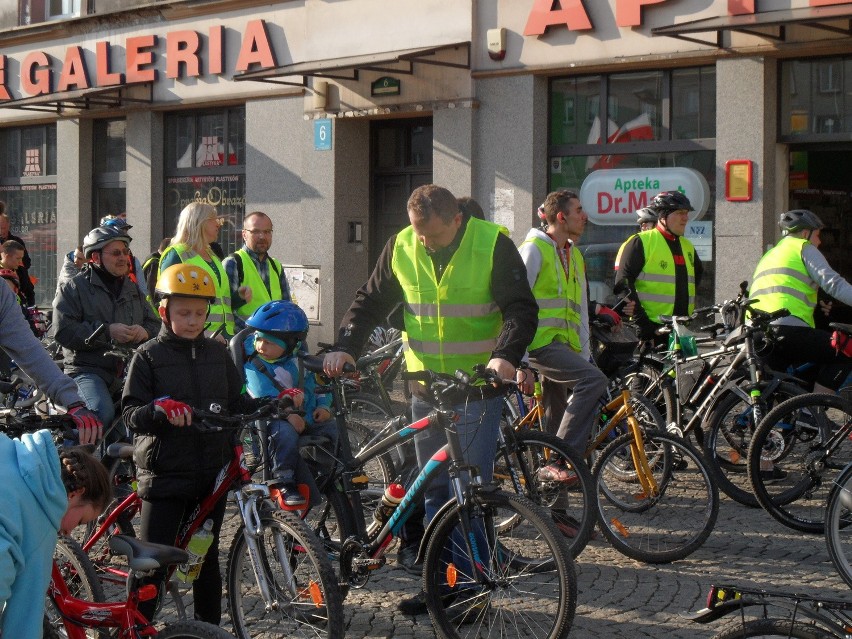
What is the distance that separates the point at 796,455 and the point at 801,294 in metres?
1.75

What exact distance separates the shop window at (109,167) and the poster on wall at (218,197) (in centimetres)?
112

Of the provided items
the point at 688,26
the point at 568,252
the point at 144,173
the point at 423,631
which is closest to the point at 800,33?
the point at 688,26

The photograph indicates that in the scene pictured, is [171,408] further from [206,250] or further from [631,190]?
[631,190]

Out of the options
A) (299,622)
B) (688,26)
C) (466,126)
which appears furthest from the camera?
(466,126)

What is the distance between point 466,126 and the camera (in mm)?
14594

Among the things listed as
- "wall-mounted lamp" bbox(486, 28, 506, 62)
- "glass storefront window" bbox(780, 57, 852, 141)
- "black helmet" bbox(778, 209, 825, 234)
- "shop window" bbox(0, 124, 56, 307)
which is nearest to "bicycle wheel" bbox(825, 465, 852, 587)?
"black helmet" bbox(778, 209, 825, 234)

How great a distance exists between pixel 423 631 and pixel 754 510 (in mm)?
2981

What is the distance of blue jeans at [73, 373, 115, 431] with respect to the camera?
7457 millimetres

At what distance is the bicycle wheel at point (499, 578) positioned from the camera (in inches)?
195

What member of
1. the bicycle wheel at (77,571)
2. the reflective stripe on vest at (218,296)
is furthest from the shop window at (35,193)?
the bicycle wheel at (77,571)

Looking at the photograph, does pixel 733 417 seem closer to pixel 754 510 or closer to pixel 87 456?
pixel 754 510

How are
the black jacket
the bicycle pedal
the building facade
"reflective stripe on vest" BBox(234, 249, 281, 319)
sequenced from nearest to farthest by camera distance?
the black jacket, the bicycle pedal, "reflective stripe on vest" BBox(234, 249, 281, 319), the building facade

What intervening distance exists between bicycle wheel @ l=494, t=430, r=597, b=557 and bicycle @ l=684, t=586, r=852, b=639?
269 centimetres

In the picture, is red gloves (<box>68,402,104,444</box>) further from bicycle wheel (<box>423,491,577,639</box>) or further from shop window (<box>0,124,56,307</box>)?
shop window (<box>0,124,56,307</box>)
